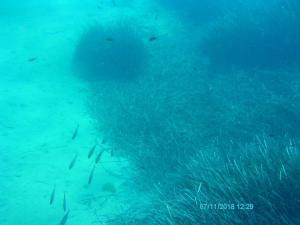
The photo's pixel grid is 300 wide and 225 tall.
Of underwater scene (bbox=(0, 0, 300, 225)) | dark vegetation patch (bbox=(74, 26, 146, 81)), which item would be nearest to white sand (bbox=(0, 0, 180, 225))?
underwater scene (bbox=(0, 0, 300, 225))

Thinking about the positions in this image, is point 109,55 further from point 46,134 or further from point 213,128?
point 213,128

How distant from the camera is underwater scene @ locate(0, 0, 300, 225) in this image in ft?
13.1

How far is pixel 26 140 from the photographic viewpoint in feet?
22.4

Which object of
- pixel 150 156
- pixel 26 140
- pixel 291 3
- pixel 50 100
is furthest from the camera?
pixel 291 3

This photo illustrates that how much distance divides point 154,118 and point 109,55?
3724 mm

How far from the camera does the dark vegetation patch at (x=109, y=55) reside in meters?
9.30

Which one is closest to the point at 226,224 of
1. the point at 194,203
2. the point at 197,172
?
the point at 194,203

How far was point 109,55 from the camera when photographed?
9.71 meters

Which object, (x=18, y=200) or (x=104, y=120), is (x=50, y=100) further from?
(x=18, y=200)

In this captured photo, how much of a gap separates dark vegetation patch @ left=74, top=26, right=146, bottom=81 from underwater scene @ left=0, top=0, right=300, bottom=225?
42mm

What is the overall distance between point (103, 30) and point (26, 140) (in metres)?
5.27
